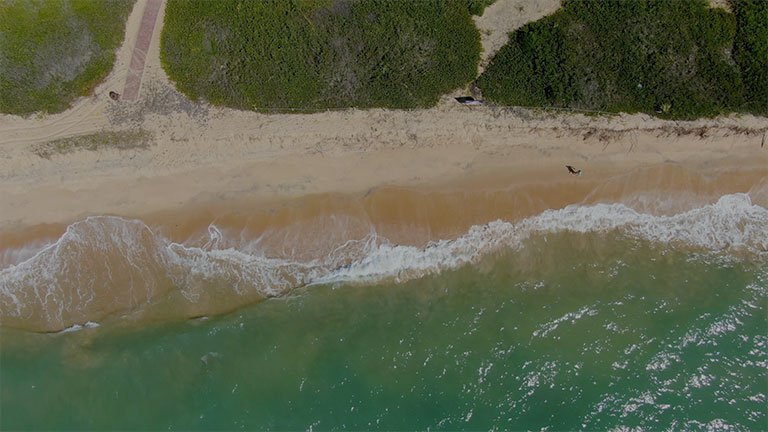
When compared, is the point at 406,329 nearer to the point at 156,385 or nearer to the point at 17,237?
the point at 156,385

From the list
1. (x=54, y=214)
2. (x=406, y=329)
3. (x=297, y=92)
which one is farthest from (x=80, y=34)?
(x=406, y=329)

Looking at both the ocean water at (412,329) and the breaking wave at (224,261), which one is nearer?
the breaking wave at (224,261)

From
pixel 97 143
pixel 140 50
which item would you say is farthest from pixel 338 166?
pixel 97 143

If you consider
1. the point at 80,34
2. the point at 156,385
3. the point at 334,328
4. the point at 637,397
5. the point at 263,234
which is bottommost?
the point at 637,397

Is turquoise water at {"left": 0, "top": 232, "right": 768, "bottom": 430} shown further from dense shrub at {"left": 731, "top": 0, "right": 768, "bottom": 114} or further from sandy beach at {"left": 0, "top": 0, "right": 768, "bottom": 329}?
dense shrub at {"left": 731, "top": 0, "right": 768, "bottom": 114}

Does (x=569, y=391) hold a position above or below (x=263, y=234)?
below

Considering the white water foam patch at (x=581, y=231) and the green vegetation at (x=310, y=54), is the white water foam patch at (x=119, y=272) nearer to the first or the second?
the white water foam patch at (x=581, y=231)

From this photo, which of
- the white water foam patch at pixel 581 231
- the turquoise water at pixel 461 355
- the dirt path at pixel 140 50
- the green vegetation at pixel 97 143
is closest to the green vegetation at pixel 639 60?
the white water foam patch at pixel 581 231
